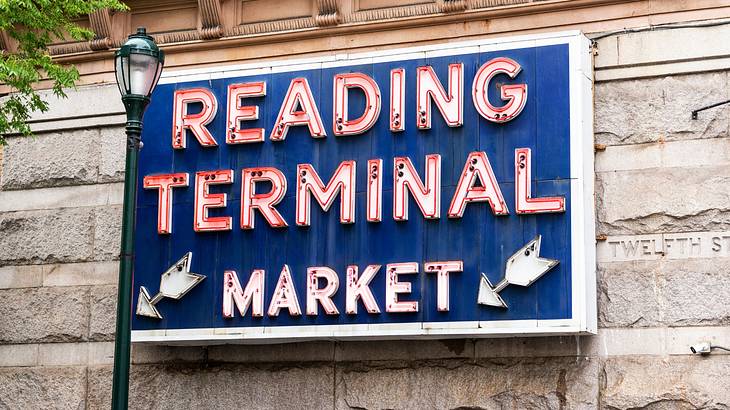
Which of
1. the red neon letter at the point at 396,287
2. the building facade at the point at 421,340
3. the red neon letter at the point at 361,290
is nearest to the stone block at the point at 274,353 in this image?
the building facade at the point at 421,340

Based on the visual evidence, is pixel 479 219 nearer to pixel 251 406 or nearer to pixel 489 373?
pixel 489 373

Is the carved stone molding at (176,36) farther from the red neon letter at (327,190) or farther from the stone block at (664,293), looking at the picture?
the stone block at (664,293)

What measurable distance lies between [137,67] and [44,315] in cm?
495

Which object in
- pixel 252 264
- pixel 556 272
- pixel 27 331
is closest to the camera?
pixel 556 272

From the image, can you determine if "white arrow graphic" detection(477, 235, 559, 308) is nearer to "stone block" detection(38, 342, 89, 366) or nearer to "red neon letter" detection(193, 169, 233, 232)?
"red neon letter" detection(193, 169, 233, 232)

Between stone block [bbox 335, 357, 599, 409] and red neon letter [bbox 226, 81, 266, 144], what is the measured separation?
2739mm

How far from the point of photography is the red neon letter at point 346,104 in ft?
45.7

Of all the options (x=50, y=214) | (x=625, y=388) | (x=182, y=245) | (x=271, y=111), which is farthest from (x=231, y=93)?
(x=625, y=388)

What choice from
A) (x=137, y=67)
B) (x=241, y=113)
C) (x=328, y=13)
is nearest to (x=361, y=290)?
(x=241, y=113)

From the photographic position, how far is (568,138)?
13047 millimetres

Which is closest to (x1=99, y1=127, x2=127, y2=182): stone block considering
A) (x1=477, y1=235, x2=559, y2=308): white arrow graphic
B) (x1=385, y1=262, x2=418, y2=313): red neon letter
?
(x1=385, y1=262, x2=418, y2=313): red neon letter

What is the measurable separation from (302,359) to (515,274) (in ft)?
8.78

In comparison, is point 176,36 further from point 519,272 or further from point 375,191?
point 519,272

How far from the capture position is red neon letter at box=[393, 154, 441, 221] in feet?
44.2
